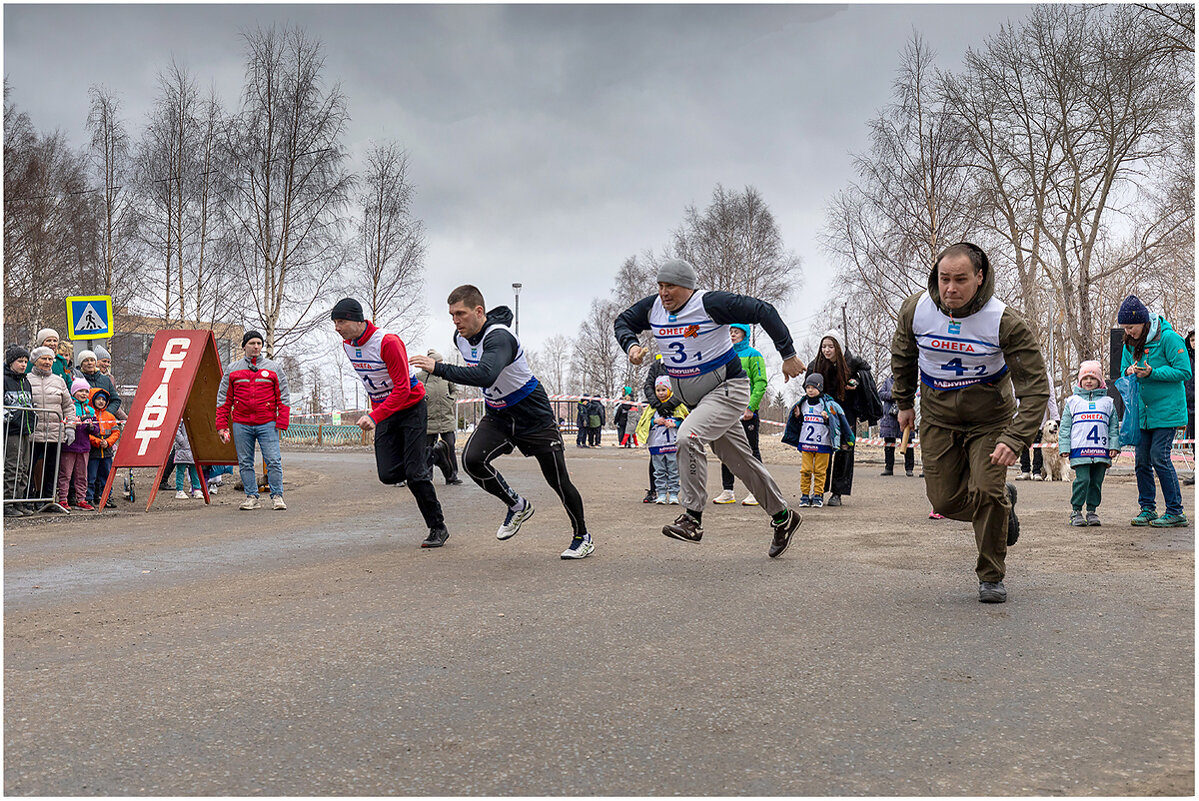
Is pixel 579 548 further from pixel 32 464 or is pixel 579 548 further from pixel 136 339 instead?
pixel 136 339

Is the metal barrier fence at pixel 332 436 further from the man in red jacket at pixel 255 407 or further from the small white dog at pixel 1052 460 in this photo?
the small white dog at pixel 1052 460

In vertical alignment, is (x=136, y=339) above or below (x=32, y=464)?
above

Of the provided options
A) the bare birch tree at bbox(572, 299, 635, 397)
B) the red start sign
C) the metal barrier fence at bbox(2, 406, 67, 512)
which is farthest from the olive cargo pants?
the bare birch tree at bbox(572, 299, 635, 397)

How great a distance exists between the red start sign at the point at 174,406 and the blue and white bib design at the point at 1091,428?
920 cm

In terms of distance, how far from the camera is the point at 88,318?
13.1 meters

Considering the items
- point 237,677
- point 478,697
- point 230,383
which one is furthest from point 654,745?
point 230,383

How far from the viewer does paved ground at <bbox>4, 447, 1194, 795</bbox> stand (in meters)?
2.76

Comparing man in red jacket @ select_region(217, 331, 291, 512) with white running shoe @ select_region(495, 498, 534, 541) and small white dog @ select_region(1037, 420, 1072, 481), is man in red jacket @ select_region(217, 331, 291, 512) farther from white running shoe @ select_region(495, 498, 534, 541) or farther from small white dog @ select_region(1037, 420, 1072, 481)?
small white dog @ select_region(1037, 420, 1072, 481)

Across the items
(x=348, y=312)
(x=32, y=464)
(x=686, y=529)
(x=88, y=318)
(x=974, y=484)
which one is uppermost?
(x=88, y=318)

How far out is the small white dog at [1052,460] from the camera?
1612 cm

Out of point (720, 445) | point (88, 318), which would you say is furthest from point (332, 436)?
point (720, 445)

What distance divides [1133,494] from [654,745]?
38.9 ft

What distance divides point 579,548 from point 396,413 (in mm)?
2037

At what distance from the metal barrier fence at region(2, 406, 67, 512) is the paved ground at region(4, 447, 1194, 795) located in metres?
3.51
